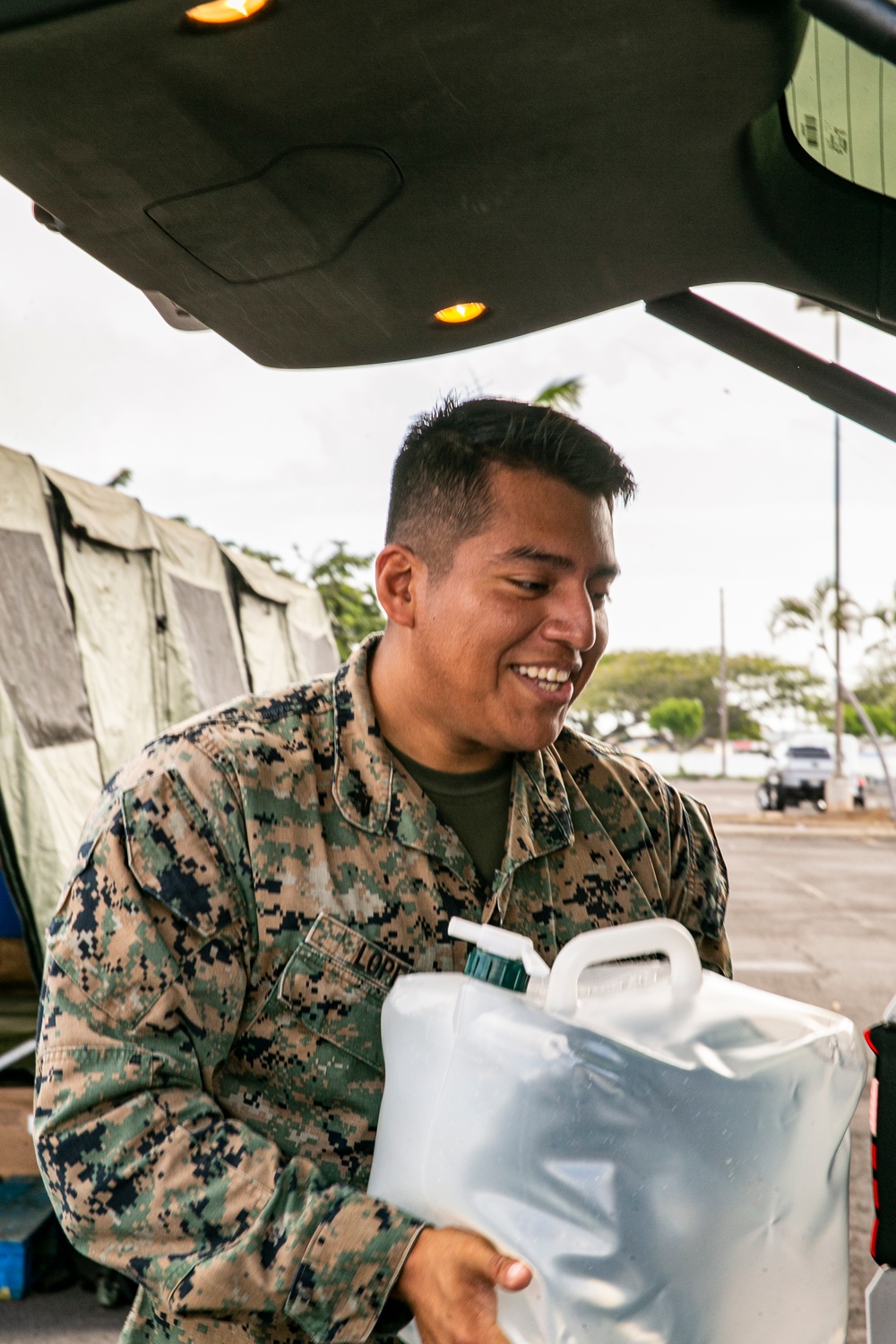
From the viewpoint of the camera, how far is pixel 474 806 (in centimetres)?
143

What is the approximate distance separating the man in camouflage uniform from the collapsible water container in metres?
0.06

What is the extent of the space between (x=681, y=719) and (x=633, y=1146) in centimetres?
1984

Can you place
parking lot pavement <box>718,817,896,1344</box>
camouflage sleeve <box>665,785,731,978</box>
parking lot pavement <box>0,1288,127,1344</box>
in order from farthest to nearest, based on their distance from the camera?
parking lot pavement <box>718,817,896,1344</box>
parking lot pavement <box>0,1288,127,1344</box>
camouflage sleeve <box>665,785,731,978</box>

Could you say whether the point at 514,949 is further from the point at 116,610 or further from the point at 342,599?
the point at 342,599

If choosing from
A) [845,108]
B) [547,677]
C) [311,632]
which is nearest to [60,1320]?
[547,677]

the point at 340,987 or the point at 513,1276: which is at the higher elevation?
→ the point at 340,987

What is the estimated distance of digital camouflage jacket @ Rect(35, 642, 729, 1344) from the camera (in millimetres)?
1070

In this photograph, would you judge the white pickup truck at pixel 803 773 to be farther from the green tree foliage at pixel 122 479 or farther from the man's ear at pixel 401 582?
the man's ear at pixel 401 582

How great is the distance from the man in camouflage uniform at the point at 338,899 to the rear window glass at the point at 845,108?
1.37 feet

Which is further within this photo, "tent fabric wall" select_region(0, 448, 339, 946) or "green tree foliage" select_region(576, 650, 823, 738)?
"green tree foliage" select_region(576, 650, 823, 738)

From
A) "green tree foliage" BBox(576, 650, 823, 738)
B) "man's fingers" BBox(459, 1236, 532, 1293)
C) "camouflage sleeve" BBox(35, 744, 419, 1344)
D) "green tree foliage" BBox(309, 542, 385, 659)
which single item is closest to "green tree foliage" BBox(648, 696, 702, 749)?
"green tree foliage" BBox(576, 650, 823, 738)

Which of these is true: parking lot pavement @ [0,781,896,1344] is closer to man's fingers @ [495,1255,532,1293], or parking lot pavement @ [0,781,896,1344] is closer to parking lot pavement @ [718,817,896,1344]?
parking lot pavement @ [718,817,896,1344]

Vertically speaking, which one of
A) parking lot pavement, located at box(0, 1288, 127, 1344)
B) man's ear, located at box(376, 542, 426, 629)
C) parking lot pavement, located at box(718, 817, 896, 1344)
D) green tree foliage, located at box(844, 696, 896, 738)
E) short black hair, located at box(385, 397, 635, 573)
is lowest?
parking lot pavement, located at box(718, 817, 896, 1344)

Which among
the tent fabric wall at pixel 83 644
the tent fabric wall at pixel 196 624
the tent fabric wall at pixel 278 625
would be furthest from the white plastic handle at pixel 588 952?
the tent fabric wall at pixel 278 625
